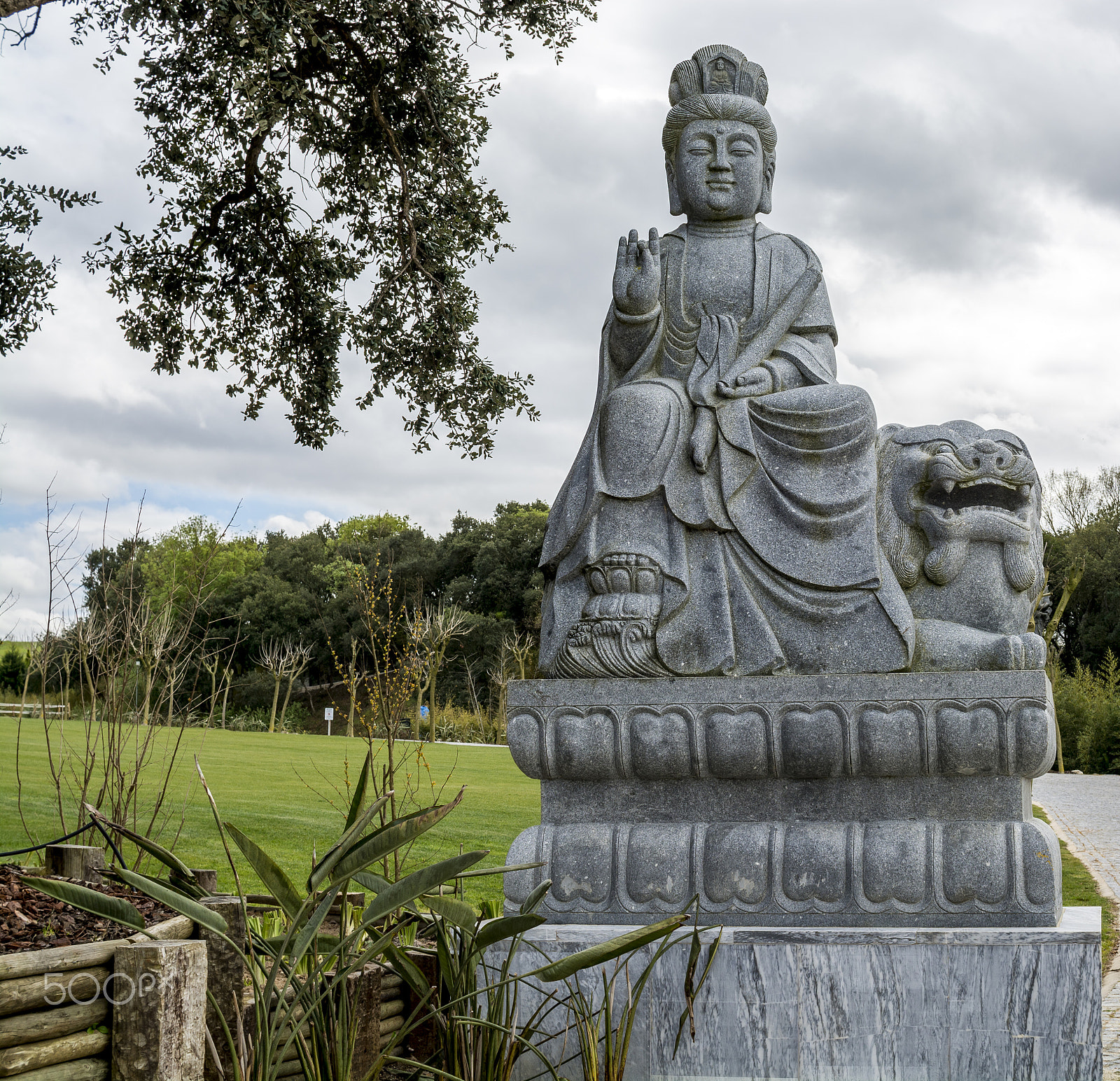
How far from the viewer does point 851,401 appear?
393 centimetres

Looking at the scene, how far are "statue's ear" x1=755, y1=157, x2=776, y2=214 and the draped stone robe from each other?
613 mm

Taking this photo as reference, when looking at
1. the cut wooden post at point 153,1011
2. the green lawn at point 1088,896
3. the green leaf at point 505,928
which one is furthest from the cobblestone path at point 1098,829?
the cut wooden post at point 153,1011

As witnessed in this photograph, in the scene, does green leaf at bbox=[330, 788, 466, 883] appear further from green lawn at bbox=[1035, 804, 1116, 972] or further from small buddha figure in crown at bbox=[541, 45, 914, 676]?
green lawn at bbox=[1035, 804, 1116, 972]

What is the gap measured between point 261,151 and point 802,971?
6.86m

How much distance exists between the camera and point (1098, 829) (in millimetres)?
11133

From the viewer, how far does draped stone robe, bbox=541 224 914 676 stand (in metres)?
3.77

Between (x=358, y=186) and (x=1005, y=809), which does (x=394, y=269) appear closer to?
(x=358, y=186)

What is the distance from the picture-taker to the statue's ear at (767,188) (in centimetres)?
457

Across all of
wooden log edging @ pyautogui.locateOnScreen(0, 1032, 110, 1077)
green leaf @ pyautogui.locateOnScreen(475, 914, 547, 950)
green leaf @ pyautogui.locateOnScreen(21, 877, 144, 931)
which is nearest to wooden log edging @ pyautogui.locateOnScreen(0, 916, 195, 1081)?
wooden log edging @ pyautogui.locateOnScreen(0, 1032, 110, 1077)

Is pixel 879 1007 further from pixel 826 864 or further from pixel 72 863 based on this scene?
pixel 72 863

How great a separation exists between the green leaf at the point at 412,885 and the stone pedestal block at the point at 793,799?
1188 mm

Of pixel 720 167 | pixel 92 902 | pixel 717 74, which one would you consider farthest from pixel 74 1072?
pixel 717 74

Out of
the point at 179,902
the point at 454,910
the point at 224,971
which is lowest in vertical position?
the point at 224,971

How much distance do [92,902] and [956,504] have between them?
2991 mm
